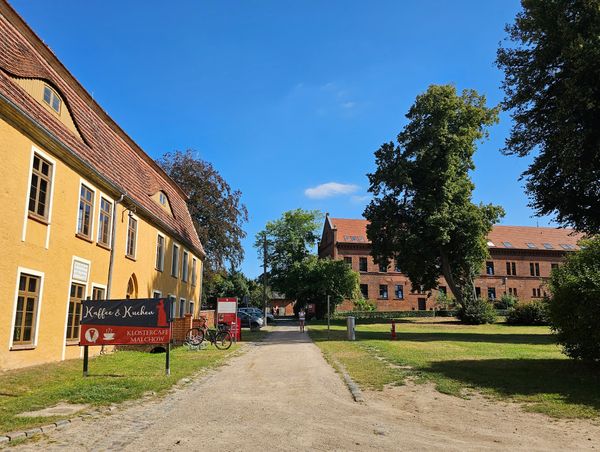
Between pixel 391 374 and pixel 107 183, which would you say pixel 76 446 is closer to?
pixel 391 374

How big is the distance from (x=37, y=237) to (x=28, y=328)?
237 centimetres

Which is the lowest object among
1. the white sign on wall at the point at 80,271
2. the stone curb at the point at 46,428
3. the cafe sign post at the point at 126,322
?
the stone curb at the point at 46,428

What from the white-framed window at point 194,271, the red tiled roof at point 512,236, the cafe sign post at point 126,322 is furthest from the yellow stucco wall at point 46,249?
the red tiled roof at point 512,236

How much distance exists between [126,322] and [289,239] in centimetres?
5398

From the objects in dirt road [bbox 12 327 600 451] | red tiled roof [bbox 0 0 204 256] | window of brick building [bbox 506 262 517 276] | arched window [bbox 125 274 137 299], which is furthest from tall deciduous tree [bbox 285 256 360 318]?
dirt road [bbox 12 327 600 451]

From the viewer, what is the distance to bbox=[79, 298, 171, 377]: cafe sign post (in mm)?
11859

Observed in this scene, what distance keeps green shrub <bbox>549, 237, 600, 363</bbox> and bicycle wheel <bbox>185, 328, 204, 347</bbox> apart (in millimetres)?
12621

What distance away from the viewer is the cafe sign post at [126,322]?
11.9m

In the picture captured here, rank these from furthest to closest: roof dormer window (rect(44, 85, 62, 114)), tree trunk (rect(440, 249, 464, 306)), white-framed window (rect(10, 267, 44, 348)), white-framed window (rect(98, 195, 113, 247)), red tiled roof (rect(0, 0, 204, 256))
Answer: tree trunk (rect(440, 249, 464, 306)) → white-framed window (rect(98, 195, 113, 247)) → roof dormer window (rect(44, 85, 62, 114)) → red tiled roof (rect(0, 0, 204, 256)) → white-framed window (rect(10, 267, 44, 348))

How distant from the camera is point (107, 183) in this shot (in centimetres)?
1772

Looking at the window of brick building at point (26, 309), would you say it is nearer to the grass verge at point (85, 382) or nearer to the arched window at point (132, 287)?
the grass verge at point (85, 382)

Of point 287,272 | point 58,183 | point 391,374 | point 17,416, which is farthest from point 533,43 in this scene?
point 287,272

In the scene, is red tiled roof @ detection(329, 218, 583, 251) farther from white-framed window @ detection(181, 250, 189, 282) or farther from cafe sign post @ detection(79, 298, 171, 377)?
cafe sign post @ detection(79, 298, 171, 377)

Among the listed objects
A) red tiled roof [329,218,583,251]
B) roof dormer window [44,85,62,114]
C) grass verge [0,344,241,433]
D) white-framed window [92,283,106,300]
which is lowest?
grass verge [0,344,241,433]
